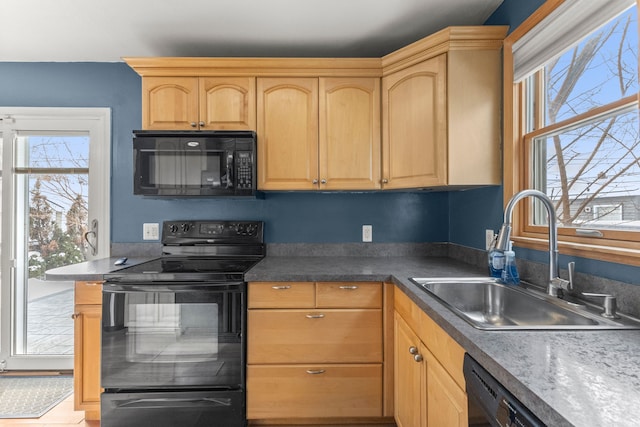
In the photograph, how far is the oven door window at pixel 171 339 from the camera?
5.84ft

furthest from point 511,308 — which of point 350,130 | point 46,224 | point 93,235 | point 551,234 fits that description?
point 46,224

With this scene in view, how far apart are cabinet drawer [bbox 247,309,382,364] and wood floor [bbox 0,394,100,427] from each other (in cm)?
111

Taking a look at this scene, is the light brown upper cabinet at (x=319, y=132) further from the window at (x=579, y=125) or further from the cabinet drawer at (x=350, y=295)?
the window at (x=579, y=125)

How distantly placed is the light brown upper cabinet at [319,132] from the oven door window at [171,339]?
819mm

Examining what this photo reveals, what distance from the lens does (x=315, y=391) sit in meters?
1.83

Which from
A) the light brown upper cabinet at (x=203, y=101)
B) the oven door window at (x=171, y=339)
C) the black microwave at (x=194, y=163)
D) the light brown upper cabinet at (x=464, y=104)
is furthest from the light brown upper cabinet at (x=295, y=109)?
the oven door window at (x=171, y=339)

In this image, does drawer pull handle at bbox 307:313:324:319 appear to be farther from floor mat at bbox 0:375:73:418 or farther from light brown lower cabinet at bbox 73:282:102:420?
floor mat at bbox 0:375:73:418

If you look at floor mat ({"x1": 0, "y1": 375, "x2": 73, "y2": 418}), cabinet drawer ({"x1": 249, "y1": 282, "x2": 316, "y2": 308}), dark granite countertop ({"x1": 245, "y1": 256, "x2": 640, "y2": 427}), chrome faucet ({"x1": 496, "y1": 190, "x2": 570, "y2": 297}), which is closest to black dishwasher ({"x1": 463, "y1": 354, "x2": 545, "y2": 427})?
dark granite countertop ({"x1": 245, "y1": 256, "x2": 640, "y2": 427})

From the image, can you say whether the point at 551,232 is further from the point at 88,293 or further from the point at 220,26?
the point at 88,293

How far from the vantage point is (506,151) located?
179cm

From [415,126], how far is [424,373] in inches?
51.6

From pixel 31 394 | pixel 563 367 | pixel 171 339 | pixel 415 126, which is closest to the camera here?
pixel 563 367

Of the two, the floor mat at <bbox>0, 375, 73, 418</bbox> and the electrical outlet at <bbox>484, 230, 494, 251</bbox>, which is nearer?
the electrical outlet at <bbox>484, 230, 494, 251</bbox>

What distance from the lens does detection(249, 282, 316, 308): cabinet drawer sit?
1833 mm
